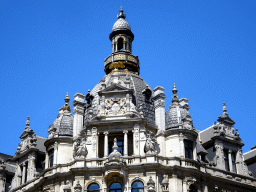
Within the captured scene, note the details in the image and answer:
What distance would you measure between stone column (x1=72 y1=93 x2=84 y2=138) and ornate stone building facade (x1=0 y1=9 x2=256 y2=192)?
0.36 ft

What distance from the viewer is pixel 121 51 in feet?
227

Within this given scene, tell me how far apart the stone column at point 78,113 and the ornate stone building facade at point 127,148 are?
0.36 feet

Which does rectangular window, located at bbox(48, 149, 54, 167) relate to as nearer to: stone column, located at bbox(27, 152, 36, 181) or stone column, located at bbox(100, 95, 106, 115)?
stone column, located at bbox(27, 152, 36, 181)

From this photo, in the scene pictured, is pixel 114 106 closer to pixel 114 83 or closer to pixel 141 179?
pixel 114 83

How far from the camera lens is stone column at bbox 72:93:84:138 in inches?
2439

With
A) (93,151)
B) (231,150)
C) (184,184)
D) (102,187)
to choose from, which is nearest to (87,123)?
(93,151)

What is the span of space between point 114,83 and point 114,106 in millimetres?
2680

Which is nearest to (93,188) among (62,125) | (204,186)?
→ (62,125)

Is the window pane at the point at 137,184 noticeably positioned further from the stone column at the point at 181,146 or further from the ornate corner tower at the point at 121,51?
the ornate corner tower at the point at 121,51

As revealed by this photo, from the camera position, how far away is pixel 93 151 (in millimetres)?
57938

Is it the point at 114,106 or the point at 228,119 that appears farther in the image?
the point at 228,119

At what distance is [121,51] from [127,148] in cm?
1551

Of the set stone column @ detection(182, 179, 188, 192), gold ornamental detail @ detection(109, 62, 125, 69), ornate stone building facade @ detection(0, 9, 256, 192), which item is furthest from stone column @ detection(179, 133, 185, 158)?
Answer: gold ornamental detail @ detection(109, 62, 125, 69)

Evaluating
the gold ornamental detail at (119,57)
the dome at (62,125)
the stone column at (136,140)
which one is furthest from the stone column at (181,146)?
the gold ornamental detail at (119,57)
